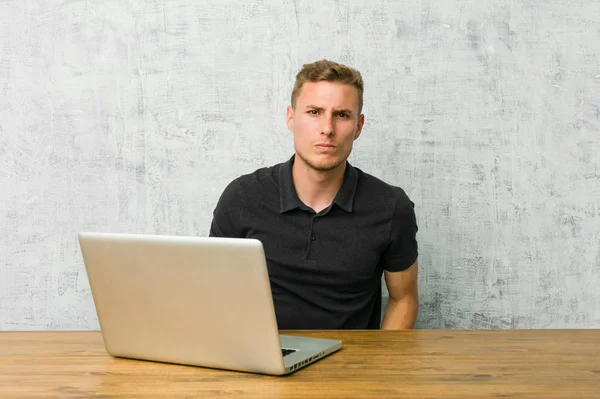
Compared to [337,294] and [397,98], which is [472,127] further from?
[337,294]

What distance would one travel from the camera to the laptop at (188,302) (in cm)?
131

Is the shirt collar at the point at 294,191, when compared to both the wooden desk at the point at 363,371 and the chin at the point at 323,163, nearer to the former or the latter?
the chin at the point at 323,163

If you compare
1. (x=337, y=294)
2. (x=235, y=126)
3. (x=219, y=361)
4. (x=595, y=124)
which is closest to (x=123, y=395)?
(x=219, y=361)

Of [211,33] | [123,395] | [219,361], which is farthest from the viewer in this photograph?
[211,33]

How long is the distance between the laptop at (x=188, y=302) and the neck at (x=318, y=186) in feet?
2.65

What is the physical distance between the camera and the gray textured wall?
269 cm

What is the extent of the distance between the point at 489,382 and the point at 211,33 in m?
1.75

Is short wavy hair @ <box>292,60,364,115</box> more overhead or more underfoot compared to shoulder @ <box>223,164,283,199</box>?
more overhead

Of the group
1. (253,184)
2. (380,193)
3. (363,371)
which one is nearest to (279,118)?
(253,184)

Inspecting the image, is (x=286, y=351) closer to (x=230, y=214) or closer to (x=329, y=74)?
(x=230, y=214)

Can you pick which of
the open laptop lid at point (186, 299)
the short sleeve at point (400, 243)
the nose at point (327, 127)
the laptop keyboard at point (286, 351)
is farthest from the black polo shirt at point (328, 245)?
the open laptop lid at point (186, 299)

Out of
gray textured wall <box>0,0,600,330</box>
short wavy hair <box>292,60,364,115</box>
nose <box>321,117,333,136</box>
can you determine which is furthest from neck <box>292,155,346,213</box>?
gray textured wall <box>0,0,600,330</box>

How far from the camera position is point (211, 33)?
269 cm

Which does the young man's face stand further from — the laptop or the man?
the laptop
